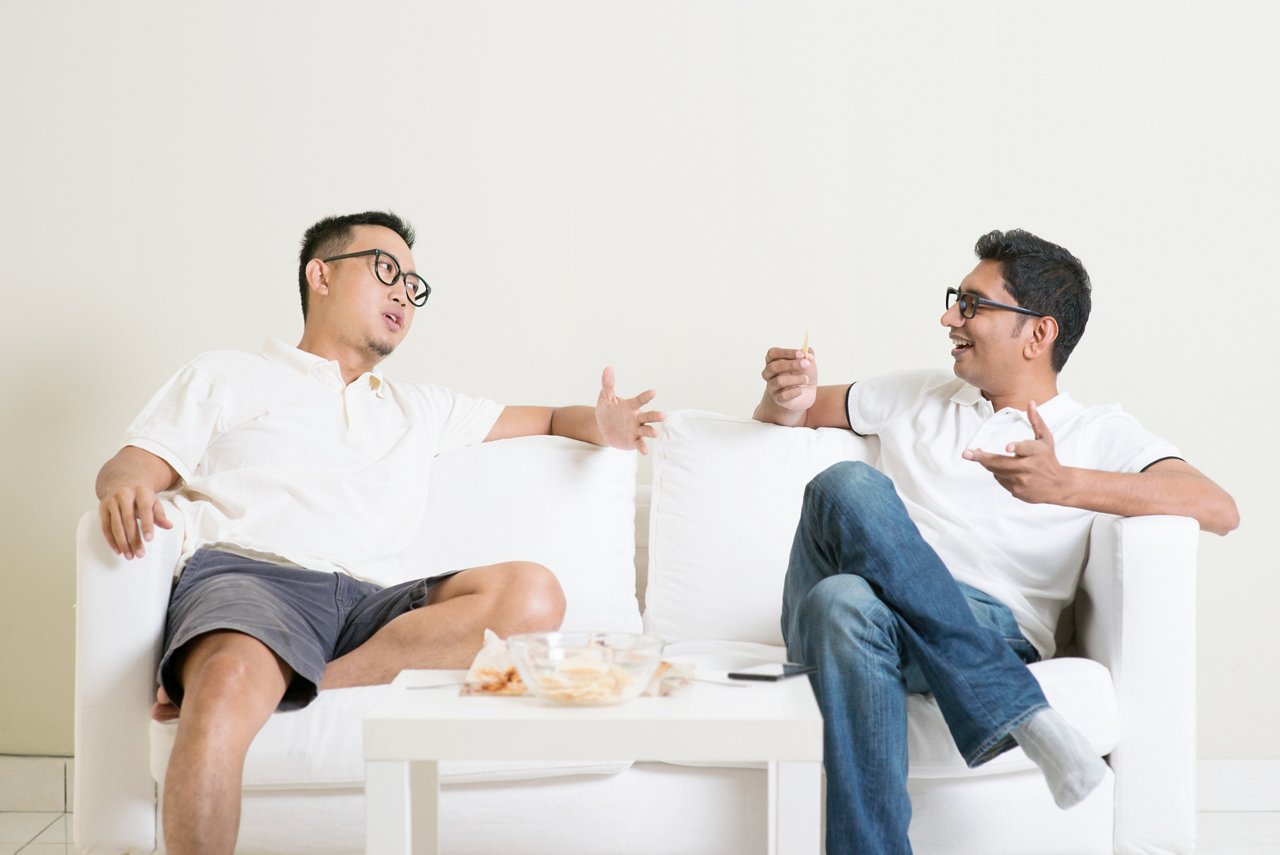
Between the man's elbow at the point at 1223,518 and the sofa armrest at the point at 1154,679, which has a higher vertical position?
the man's elbow at the point at 1223,518

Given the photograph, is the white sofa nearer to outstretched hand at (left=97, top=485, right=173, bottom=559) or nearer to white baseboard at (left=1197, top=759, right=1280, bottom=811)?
outstretched hand at (left=97, top=485, right=173, bottom=559)

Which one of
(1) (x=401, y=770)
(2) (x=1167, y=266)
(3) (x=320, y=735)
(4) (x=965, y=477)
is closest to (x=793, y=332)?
(4) (x=965, y=477)

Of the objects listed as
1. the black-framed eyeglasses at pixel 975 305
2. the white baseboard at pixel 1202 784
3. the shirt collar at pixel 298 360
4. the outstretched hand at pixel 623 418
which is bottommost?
the white baseboard at pixel 1202 784

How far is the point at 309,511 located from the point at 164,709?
1.59ft

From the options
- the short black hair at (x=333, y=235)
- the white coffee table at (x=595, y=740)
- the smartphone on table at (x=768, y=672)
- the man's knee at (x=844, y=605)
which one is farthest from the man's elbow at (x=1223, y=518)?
the short black hair at (x=333, y=235)

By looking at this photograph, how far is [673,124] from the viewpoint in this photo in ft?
9.38

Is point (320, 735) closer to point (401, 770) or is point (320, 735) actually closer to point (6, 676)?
point (401, 770)

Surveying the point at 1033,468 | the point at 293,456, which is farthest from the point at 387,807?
the point at 1033,468

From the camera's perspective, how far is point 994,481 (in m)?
2.22

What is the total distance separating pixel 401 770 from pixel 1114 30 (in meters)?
2.50

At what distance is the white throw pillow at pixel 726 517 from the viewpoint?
235 cm

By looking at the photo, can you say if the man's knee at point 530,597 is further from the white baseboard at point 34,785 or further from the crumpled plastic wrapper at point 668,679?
the white baseboard at point 34,785

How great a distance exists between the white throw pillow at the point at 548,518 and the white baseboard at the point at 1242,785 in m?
1.51

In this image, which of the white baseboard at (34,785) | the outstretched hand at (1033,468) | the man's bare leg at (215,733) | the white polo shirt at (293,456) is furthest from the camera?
the white baseboard at (34,785)
